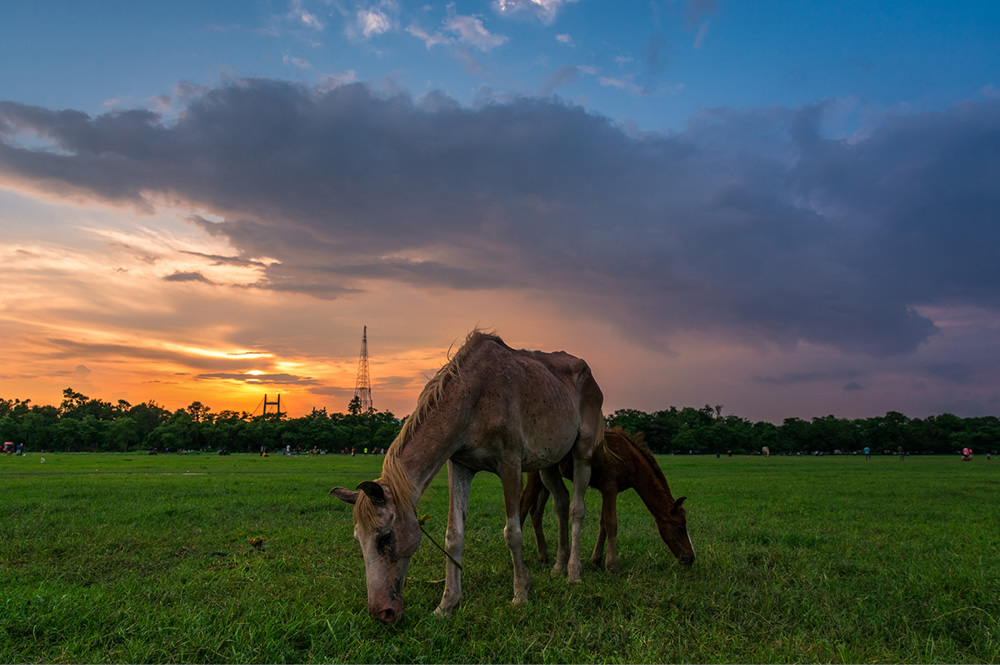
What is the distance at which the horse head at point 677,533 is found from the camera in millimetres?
7121

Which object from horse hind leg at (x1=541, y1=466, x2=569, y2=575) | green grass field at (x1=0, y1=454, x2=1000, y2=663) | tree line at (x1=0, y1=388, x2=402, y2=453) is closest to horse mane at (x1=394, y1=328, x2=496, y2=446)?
green grass field at (x1=0, y1=454, x2=1000, y2=663)

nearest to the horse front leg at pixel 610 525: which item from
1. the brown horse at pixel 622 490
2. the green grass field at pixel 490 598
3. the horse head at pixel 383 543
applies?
the brown horse at pixel 622 490

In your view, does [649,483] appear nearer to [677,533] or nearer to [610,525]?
A: [677,533]

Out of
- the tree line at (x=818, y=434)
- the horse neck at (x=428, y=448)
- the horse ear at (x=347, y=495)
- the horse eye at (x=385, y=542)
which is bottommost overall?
the tree line at (x=818, y=434)

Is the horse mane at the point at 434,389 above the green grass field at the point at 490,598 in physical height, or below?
above

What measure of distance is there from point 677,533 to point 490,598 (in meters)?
2.94

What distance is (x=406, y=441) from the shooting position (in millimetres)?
5254

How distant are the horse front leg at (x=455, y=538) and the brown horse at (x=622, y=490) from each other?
7.28 ft

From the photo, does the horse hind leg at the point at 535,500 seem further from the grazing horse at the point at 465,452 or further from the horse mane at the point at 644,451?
the horse mane at the point at 644,451

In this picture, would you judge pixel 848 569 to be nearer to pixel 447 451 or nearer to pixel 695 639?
pixel 695 639

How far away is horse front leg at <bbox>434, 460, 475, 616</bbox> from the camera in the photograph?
5.10m

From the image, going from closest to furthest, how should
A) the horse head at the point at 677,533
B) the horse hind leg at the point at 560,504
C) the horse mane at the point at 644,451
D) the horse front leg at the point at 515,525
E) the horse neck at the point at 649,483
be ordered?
the horse front leg at the point at 515,525 < the horse hind leg at the point at 560,504 < the horse head at the point at 677,533 < the horse neck at the point at 649,483 < the horse mane at the point at 644,451

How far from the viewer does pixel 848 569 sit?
6887 millimetres

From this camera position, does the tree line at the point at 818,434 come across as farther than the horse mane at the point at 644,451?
Yes
